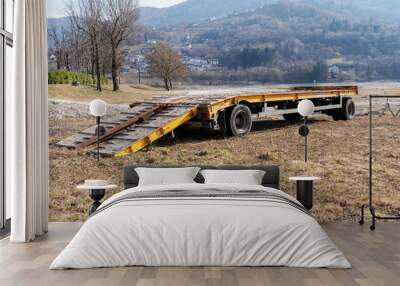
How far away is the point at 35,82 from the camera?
6.24 meters

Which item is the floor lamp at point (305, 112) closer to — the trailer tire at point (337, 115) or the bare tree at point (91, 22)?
the trailer tire at point (337, 115)

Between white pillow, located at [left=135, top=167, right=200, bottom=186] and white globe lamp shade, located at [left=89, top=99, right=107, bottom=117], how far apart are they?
37.0 inches

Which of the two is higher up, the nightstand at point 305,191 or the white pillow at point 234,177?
the white pillow at point 234,177

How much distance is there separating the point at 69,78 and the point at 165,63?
1.25 meters

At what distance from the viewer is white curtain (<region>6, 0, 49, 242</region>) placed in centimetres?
596

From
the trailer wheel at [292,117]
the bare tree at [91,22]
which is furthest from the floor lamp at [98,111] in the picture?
the trailer wheel at [292,117]

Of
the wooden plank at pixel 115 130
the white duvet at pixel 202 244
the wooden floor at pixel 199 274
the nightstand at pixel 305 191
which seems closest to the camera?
the wooden floor at pixel 199 274

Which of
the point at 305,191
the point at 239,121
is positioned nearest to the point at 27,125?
the point at 239,121

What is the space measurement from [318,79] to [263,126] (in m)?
1.06

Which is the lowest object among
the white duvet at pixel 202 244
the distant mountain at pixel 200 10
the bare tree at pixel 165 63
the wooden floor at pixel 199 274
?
the wooden floor at pixel 199 274

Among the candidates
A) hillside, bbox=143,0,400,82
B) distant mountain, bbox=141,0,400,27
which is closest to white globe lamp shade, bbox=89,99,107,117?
hillside, bbox=143,0,400,82

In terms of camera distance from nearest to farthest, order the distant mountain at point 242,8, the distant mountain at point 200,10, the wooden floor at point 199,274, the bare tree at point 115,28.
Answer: the wooden floor at point 199,274 < the bare tree at point 115,28 < the distant mountain at point 200,10 < the distant mountain at point 242,8

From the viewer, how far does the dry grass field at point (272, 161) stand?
7.45 meters

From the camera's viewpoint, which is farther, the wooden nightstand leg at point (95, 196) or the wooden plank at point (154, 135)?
the wooden plank at point (154, 135)
